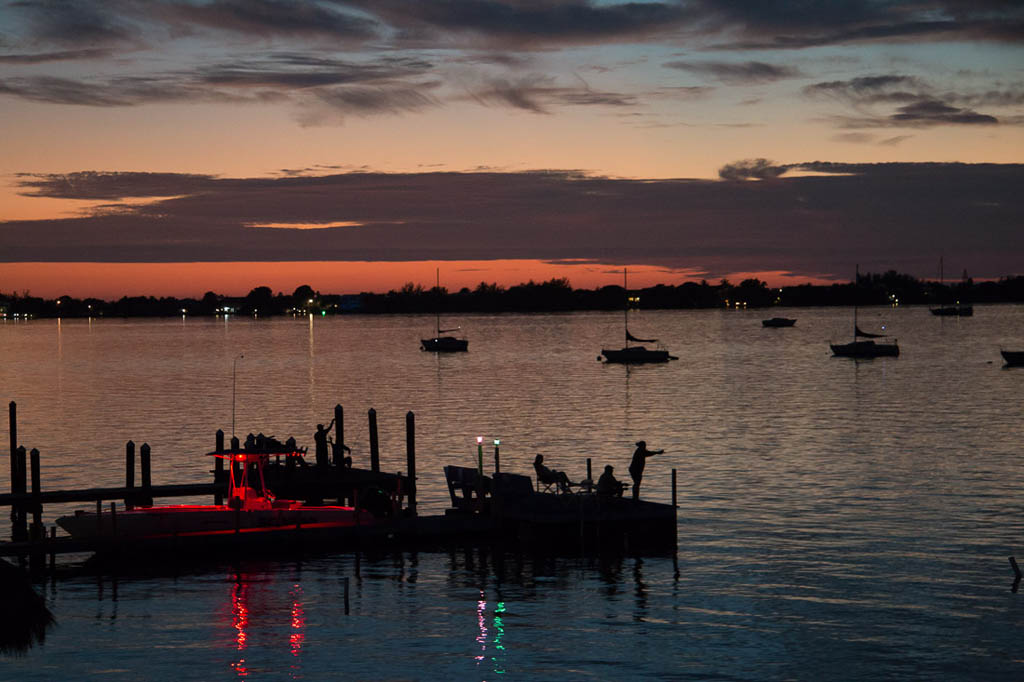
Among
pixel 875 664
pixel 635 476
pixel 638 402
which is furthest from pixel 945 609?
pixel 638 402

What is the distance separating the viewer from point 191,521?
34.4m

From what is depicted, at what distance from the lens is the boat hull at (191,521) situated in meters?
33.9

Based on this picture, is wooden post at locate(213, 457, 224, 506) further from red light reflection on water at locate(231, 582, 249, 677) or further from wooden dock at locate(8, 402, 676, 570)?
red light reflection on water at locate(231, 582, 249, 677)

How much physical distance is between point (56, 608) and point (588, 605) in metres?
12.8

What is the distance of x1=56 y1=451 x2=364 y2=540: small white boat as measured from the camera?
3394cm

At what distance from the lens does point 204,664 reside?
84.3ft

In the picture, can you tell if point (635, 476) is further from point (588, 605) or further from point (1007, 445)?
point (1007, 445)

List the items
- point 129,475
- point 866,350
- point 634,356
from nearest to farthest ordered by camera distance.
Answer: point 129,475, point 634,356, point 866,350

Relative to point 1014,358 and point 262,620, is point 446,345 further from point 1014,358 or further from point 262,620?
point 262,620

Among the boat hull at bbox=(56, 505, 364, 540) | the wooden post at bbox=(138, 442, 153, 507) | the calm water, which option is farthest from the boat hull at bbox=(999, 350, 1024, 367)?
the wooden post at bbox=(138, 442, 153, 507)

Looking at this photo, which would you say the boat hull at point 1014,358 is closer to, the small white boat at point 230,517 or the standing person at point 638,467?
the standing person at point 638,467

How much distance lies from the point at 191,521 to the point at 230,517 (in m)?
1.05

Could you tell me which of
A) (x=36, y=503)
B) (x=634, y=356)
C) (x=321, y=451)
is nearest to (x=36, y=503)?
(x=36, y=503)

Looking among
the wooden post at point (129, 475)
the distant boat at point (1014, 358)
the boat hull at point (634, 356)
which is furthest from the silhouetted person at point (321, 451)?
Answer: the distant boat at point (1014, 358)
